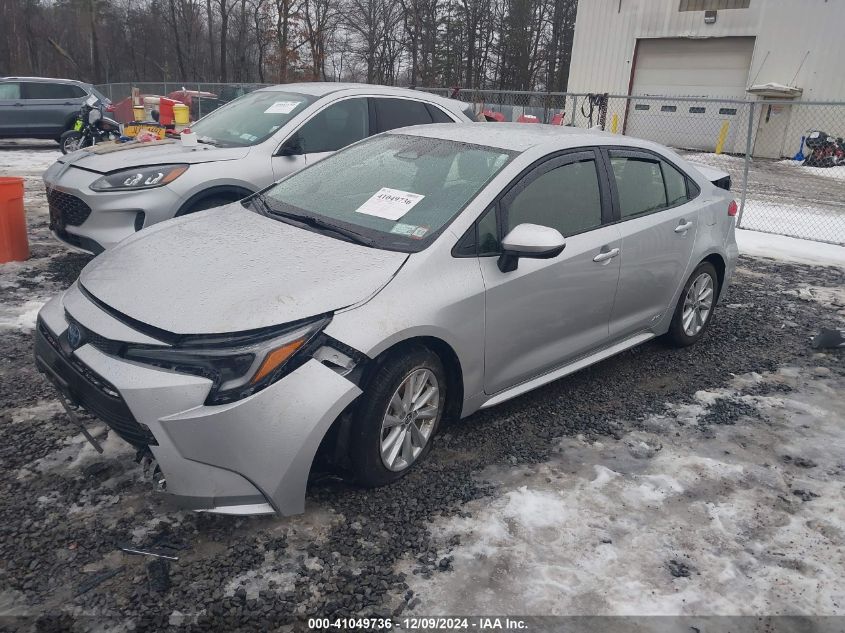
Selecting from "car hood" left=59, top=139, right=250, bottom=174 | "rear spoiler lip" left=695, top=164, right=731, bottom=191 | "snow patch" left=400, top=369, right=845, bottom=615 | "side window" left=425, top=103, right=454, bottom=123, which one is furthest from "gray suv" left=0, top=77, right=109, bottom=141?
"snow patch" left=400, top=369, right=845, bottom=615

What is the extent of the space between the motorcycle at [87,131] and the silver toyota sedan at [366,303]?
40.4ft

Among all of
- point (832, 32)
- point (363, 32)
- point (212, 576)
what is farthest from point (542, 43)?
point (212, 576)

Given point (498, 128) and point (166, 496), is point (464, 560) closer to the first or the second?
point (166, 496)

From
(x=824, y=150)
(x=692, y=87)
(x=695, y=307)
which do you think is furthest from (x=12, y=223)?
(x=692, y=87)

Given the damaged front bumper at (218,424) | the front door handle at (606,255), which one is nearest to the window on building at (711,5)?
the front door handle at (606,255)

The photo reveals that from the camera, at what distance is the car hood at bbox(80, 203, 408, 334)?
107 inches

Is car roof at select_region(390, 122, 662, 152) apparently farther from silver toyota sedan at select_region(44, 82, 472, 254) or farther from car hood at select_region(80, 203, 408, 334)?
silver toyota sedan at select_region(44, 82, 472, 254)

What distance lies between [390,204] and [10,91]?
1638 cm

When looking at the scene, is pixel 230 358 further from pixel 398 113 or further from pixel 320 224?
pixel 398 113

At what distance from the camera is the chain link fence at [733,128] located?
1613cm

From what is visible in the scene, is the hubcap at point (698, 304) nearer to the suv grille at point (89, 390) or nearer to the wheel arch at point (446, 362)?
the wheel arch at point (446, 362)

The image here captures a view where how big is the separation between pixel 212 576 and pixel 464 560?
3.24 feet

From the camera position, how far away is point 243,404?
2537 millimetres

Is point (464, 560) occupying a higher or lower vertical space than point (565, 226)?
lower
